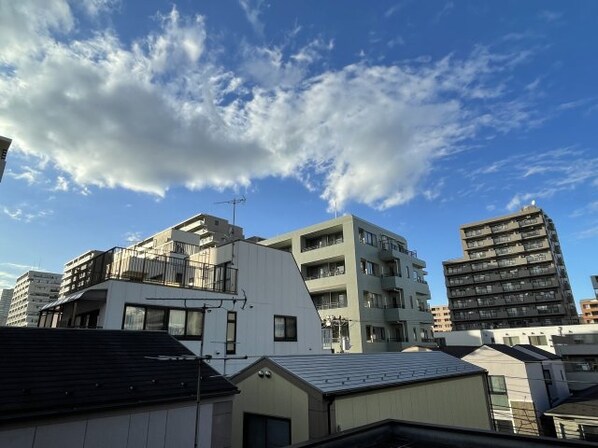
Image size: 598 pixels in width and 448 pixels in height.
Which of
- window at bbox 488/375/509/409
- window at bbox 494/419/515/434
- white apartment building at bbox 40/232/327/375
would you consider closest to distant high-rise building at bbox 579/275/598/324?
window at bbox 488/375/509/409

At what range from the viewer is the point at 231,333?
1501cm

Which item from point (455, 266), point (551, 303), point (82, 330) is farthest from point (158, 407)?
point (455, 266)

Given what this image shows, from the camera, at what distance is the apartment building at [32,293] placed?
11806 centimetres

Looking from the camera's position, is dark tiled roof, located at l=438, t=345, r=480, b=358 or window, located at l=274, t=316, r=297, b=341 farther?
dark tiled roof, located at l=438, t=345, r=480, b=358

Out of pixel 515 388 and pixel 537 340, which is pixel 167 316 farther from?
pixel 537 340

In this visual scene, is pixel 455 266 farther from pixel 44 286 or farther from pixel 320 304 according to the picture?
pixel 44 286

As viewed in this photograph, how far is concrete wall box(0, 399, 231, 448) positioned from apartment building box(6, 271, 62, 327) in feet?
453

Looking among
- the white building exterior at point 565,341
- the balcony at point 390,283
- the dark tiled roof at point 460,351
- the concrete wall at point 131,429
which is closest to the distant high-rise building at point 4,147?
the concrete wall at point 131,429

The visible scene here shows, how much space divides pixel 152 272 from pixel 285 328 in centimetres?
701

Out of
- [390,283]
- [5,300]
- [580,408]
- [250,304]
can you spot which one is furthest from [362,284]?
[5,300]

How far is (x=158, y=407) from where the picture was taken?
6.60m

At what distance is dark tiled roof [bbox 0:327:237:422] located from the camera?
221 inches

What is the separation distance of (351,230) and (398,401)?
1029 inches

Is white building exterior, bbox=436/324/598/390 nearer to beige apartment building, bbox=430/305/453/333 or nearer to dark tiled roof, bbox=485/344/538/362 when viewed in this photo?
dark tiled roof, bbox=485/344/538/362
